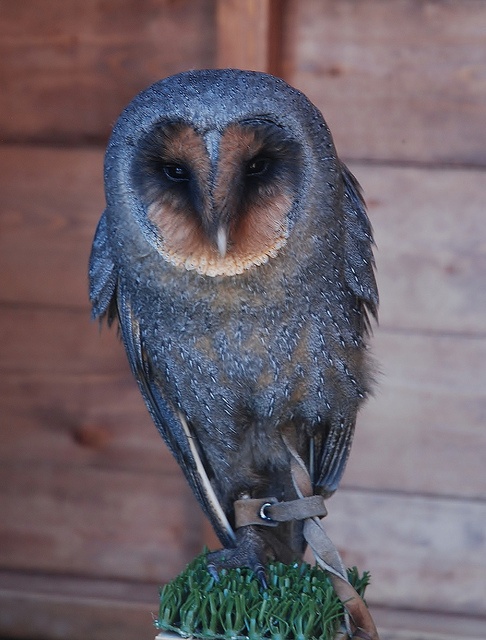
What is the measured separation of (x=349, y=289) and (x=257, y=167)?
24 cm

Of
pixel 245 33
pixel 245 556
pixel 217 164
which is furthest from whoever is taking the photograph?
pixel 245 33

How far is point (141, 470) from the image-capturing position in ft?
6.70

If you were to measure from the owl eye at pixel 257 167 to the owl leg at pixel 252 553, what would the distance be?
1.70 feet

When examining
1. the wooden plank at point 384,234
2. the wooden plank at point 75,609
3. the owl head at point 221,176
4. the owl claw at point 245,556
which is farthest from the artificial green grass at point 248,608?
the wooden plank at point 75,609

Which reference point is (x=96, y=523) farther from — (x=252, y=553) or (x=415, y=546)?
(x=252, y=553)

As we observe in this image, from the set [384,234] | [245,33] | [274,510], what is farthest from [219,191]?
[384,234]

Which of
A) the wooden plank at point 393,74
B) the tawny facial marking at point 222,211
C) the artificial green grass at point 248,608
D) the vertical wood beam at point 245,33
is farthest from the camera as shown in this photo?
the wooden plank at point 393,74

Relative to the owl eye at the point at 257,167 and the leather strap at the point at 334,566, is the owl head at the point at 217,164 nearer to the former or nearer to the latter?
the owl eye at the point at 257,167

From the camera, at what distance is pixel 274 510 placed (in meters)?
1.24

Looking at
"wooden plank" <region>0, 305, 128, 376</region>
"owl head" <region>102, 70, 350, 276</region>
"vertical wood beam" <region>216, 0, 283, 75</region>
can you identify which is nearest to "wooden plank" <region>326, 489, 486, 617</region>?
"wooden plank" <region>0, 305, 128, 376</region>

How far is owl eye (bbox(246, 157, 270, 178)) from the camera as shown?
3.34 ft

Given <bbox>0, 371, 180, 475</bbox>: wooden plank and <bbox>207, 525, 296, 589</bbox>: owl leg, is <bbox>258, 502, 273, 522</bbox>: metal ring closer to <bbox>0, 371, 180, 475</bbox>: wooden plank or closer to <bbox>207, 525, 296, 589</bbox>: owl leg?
<bbox>207, 525, 296, 589</bbox>: owl leg

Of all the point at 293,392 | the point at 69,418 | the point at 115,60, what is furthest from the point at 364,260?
the point at 69,418

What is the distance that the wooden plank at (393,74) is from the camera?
1.78 metres
